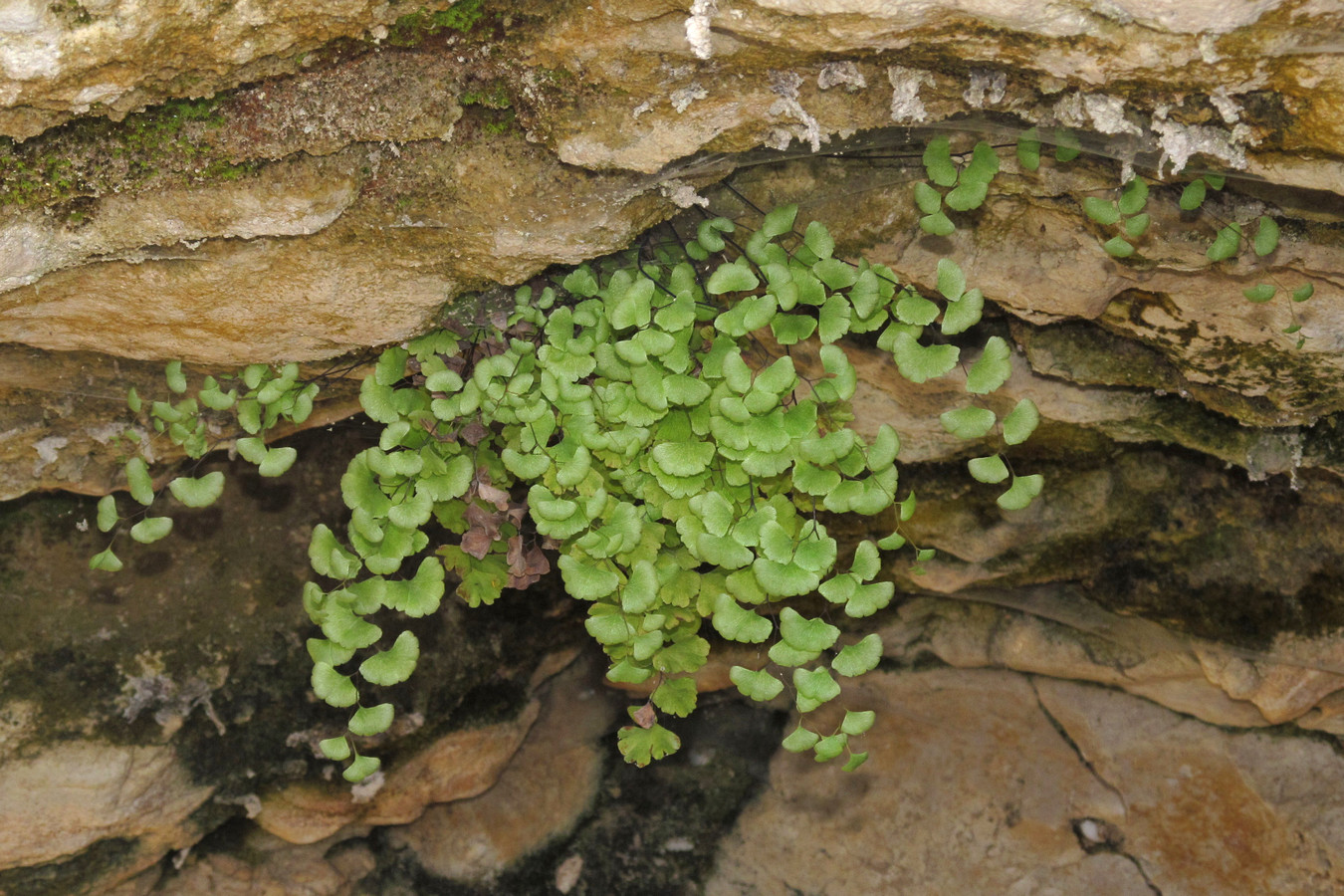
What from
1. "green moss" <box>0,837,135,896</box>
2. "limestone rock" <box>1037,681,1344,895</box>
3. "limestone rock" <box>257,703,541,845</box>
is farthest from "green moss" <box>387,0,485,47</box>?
"limestone rock" <box>1037,681,1344,895</box>

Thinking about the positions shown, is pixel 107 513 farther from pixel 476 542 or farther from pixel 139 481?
pixel 476 542

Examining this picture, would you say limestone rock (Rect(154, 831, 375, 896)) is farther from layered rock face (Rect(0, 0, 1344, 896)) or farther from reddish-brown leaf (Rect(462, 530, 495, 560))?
reddish-brown leaf (Rect(462, 530, 495, 560))

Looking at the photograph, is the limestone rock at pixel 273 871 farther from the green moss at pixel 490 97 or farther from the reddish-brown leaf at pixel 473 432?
the green moss at pixel 490 97

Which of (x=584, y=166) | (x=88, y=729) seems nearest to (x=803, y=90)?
(x=584, y=166)

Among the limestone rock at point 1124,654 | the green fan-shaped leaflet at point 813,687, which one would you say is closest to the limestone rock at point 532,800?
the limestone rock at point 1124,654

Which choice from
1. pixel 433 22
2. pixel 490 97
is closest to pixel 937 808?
pixel 490 97

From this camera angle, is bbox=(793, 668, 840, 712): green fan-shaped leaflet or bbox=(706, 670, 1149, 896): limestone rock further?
bbox=(706, 670, 1149, 896): limestone rock
